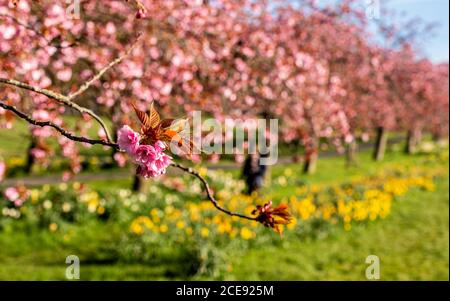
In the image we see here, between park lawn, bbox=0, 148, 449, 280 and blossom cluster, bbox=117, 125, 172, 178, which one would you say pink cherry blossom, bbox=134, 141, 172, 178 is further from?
park lawn, bbox=0, 148, 449, 280

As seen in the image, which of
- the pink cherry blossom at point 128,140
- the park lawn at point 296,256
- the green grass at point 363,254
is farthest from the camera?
the green grass at point 363,254

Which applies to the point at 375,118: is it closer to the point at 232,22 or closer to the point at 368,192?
the point at 368,192

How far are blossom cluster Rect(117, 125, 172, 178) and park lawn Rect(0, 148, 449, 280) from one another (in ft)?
16.8

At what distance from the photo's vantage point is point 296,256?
26.4 ft

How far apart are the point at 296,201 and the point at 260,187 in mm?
1699

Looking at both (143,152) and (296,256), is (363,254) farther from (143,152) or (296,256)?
(143,152)

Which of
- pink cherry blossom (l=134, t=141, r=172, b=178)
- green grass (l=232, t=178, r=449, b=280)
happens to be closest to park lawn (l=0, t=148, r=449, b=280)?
green grass (l=232, t=178, r=449, b=280)

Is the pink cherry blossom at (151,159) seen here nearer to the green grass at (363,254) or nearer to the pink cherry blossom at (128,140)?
the pink cherry blossom at (128,140)

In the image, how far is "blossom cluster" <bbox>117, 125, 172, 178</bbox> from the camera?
1855 mm

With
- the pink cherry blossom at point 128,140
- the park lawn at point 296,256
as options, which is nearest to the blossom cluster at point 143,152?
the pink cherry blossom at point 128,140

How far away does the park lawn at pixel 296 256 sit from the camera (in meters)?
7.05

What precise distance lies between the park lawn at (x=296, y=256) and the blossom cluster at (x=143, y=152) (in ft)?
16.8
